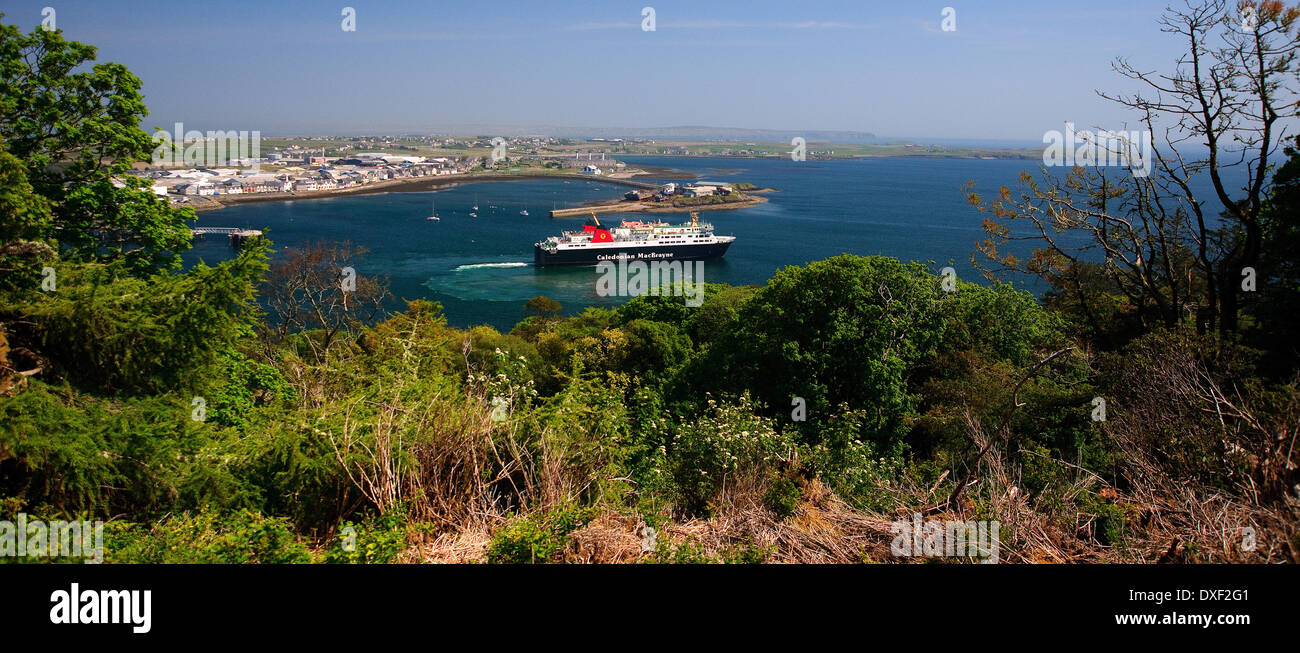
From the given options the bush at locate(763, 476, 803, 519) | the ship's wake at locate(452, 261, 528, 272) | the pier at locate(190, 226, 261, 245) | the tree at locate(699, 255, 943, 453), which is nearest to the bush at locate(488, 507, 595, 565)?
the bush at locate(763, 476, 803, 519)

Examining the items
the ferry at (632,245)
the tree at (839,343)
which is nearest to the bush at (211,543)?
the tree at (839,343)

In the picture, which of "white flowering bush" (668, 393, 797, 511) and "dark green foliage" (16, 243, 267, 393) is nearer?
"white flowering bush" (668, 393, 797, 511)

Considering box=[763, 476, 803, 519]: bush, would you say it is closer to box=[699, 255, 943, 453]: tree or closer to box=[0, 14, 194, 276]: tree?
box=[699, 255, 943, 453]: tree

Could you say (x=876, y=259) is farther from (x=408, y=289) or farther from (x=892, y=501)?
(x=408, y=289)

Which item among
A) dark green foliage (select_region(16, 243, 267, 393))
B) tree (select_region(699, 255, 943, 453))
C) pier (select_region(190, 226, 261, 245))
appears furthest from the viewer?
pier (select_region(190, 226, 261, 245))

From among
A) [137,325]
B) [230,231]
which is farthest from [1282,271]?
[230,231]

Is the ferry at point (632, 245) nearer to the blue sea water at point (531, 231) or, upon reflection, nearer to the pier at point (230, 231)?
the blue sea water at point (531, 231)
